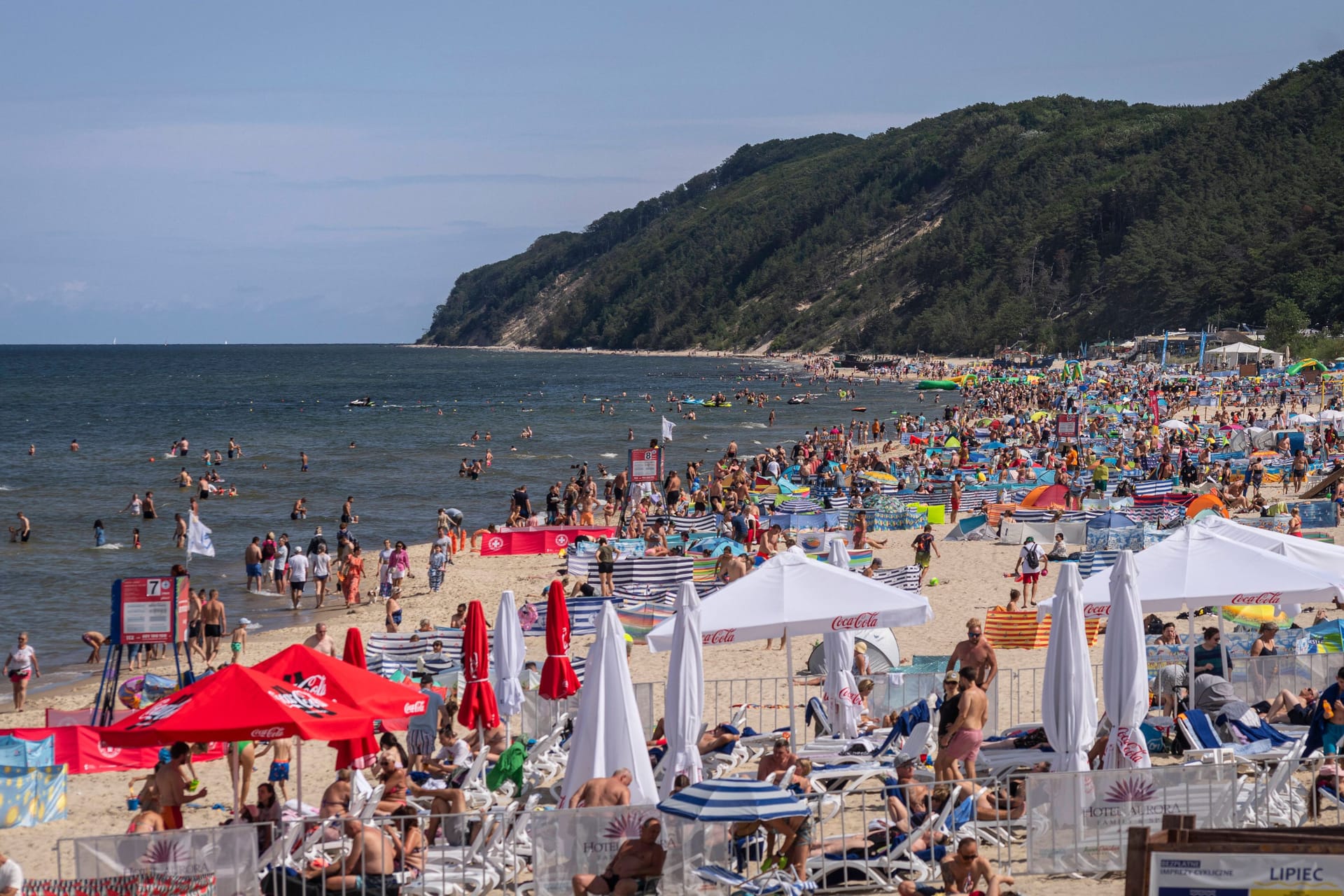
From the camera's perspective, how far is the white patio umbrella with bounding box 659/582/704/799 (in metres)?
8.91

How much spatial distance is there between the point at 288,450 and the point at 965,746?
46.9 meters

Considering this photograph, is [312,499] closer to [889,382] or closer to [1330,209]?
[889,382]

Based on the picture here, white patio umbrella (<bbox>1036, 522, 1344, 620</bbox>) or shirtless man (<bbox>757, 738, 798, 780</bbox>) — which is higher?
white patio umbrella (<bbox>1036, 522, 1344, 620</bbox>)

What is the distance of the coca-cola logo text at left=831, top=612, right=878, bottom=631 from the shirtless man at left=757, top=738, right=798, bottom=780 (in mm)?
1508

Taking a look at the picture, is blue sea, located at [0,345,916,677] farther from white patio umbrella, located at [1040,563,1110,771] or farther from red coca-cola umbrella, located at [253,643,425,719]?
white patio umbrella, located at [1040,563,1110,771]

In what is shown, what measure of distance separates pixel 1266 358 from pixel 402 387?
6546 cm

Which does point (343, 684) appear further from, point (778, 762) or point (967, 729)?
point (967, 729)

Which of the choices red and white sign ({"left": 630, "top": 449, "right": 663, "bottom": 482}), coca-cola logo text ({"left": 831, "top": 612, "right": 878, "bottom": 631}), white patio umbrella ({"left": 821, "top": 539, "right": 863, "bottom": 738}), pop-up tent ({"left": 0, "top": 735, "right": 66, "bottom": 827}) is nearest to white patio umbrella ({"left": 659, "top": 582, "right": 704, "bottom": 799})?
coca-cola logo text ({"left": 831, "top": 612, "right": 878, "bottom": 631})

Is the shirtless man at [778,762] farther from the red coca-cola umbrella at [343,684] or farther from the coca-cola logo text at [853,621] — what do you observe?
the red coca-cola umbrella at [343,684]

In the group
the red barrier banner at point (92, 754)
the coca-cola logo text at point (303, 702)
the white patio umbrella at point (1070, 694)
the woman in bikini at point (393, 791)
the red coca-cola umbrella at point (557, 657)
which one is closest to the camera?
the coca-cola logo text at point (303, 702)

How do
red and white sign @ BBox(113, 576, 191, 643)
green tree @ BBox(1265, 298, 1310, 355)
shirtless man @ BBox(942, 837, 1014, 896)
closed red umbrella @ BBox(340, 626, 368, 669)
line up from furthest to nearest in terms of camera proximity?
green tree @ BBox(1265, 298, 1310, 355) → red and white sign @ BBox(113, 576, 191, 643) → closed red umbrella @ BBox(340, 626, 368, 669) → shirtless man @ BBox(942, 837, 1014, 896)

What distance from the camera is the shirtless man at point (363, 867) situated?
7.43m

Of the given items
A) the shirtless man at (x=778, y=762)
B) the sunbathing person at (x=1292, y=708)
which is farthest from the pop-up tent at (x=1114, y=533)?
the shirtless man at (x=778, y=762)

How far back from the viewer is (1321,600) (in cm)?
1007
